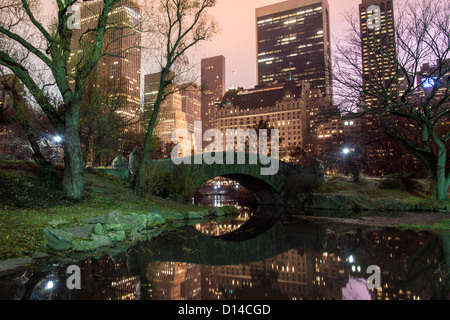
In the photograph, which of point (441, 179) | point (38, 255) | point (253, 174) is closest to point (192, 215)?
point (38, 255)

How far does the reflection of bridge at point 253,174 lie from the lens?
1738 cm

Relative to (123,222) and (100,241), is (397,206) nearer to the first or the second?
(123,222)

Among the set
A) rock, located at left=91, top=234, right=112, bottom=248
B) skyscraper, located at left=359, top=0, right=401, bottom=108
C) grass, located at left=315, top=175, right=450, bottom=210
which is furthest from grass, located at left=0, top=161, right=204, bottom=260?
grass, located at left=315, top=175, right=450, bottom=210

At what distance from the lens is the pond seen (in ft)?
10.5

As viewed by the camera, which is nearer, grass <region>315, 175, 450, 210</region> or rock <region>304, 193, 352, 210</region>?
grass <region>315, 175, 450, 210</region>

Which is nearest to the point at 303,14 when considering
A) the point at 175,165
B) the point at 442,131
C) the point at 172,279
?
the point at 442,131

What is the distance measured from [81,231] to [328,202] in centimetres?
1558

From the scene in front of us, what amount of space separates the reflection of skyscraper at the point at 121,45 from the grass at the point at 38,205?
10.6ft

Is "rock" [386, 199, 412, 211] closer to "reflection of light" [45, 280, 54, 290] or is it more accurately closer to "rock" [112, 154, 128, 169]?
"rock" [112, 154, 128, 169]

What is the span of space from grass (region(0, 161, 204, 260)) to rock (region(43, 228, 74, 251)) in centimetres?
13

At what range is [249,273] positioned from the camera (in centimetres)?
406

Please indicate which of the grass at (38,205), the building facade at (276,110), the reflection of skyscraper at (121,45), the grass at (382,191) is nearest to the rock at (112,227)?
the grass at (38,205)
